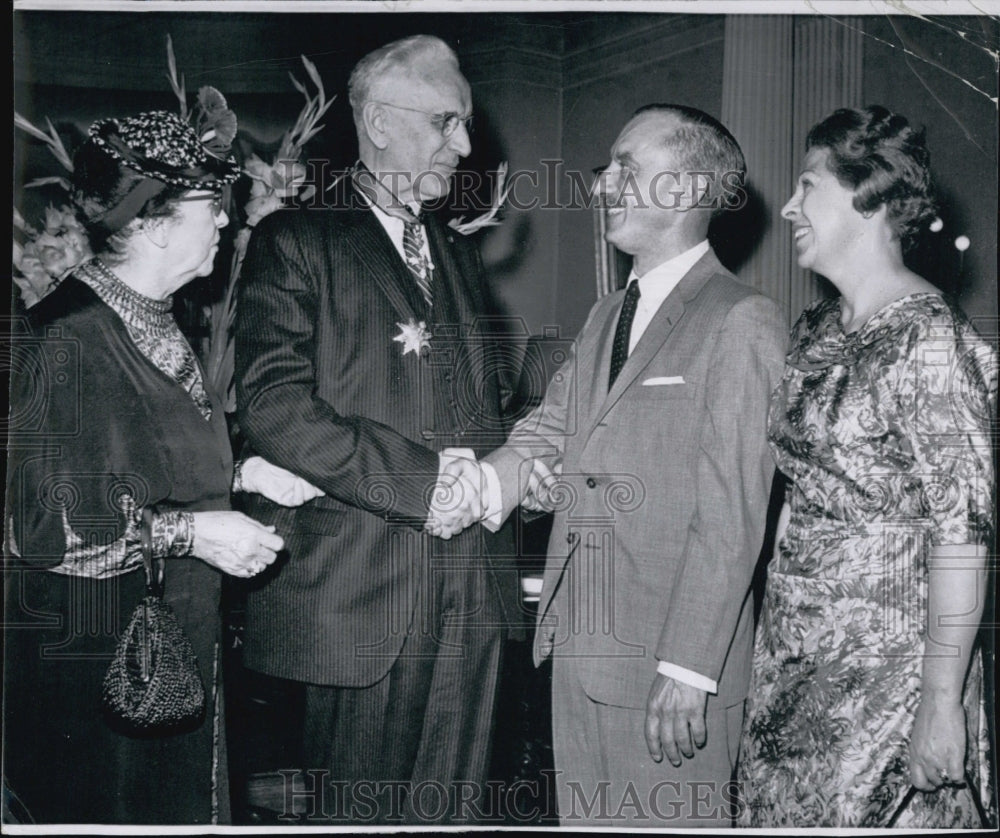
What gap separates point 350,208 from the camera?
3053 mm

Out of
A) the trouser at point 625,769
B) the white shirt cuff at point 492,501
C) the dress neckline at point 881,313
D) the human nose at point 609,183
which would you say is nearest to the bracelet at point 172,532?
the white shirt cuff at point 492,501

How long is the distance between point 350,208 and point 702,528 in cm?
131

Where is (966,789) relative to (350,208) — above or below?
below

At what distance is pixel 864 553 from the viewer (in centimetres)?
273

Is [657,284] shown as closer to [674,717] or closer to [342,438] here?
[342,438]

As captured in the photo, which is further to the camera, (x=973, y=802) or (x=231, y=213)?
(x=231, y=213)

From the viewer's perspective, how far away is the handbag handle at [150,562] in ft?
9.90

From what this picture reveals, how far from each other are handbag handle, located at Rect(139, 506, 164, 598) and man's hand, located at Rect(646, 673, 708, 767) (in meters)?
1.38

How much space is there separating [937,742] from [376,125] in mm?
2200

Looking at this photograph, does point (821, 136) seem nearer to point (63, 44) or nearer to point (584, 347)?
point (584, 347)

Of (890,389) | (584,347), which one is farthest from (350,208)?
(890,389)

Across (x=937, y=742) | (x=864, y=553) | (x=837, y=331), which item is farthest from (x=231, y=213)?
(x=937, y=742)

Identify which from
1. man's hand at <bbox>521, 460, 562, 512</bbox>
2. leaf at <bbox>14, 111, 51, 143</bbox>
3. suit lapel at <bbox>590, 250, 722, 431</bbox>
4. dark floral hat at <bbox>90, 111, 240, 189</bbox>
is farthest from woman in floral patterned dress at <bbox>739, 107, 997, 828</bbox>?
leaf at <bbox>14, 111, 51, 143</bbox>

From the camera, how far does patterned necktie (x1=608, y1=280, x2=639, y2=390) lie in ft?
9.82
